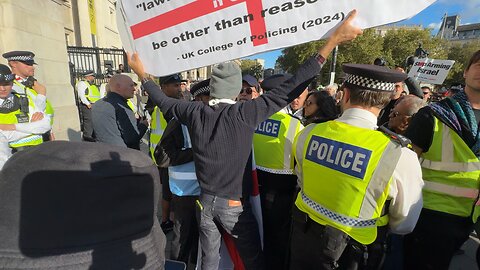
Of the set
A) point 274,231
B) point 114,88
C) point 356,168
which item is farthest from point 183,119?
point 114,88

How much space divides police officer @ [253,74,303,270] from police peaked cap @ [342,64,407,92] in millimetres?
889

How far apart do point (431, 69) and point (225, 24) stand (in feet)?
22.2

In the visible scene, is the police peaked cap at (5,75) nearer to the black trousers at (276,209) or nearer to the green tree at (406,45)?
the black trousers at (276,209)

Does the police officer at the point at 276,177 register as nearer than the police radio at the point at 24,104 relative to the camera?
Yes

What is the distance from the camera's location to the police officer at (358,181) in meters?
1.51

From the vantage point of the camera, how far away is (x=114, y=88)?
328 cm

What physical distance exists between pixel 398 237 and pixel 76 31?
2372 cm

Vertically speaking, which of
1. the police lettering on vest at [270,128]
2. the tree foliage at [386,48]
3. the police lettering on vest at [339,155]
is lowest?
the police lettering on vest at [339,155]

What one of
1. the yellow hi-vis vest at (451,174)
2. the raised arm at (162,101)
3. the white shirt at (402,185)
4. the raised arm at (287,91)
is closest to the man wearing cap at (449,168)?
the yellow hi-vis vest at (451,174)

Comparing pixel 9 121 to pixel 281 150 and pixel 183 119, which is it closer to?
pixel 183 119

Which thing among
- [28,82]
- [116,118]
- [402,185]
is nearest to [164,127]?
[116,118]

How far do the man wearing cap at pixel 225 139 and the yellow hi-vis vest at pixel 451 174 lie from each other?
0.98 metres

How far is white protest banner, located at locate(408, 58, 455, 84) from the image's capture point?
609 cm

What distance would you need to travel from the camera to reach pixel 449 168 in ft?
5.91
